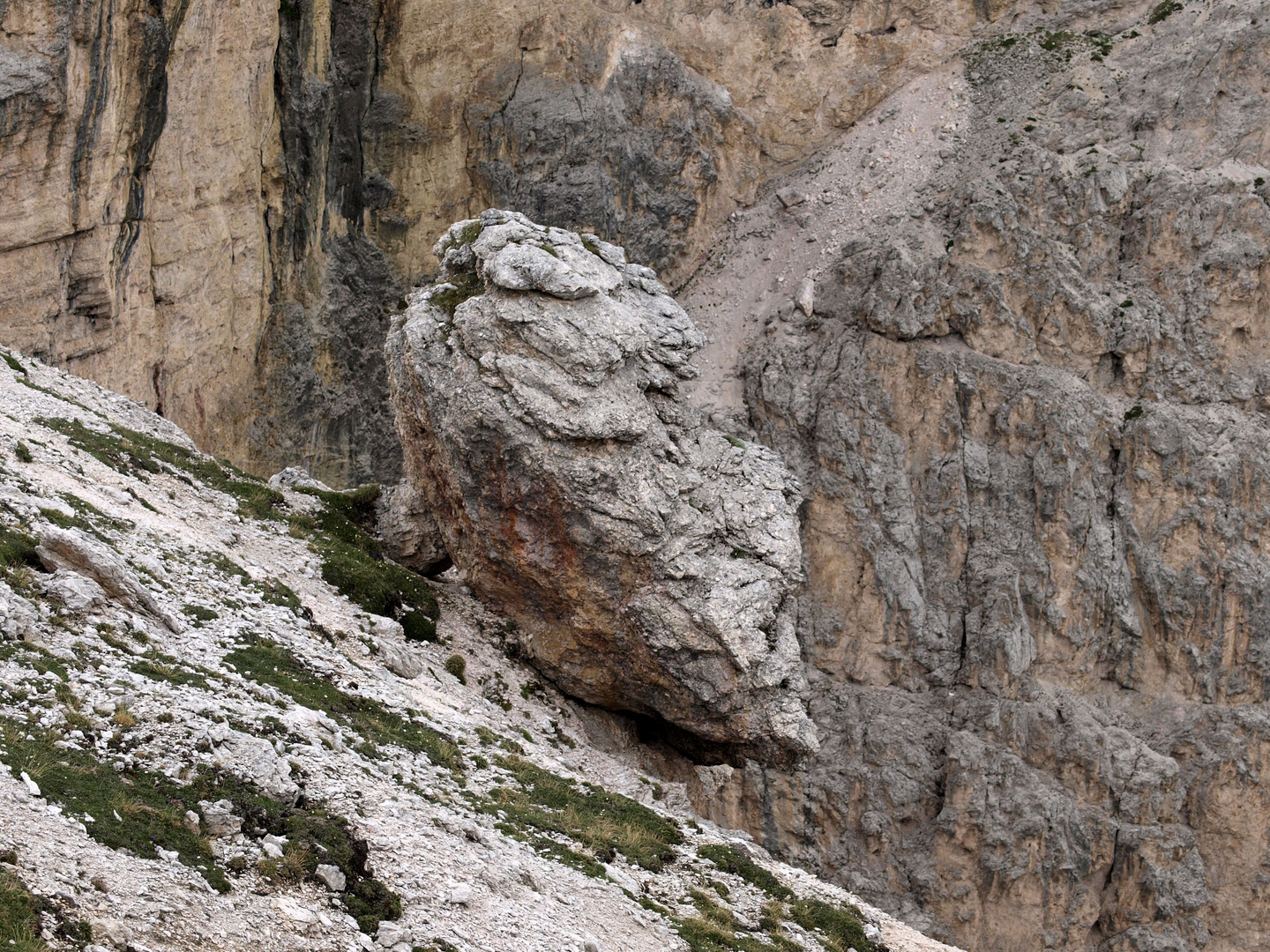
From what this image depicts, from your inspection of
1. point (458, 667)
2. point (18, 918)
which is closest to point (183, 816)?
point (18, 918)

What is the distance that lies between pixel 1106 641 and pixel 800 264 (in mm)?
23501

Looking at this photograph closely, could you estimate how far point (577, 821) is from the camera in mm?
22406

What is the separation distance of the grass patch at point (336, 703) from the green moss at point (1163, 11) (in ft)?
184

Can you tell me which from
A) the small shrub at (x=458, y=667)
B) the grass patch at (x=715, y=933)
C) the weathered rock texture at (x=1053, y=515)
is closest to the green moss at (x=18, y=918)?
the grass patch at (x=715, y=933)

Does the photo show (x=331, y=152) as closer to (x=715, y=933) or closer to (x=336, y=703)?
(x=336, y=703)

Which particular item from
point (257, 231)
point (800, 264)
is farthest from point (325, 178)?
point (800, 264)

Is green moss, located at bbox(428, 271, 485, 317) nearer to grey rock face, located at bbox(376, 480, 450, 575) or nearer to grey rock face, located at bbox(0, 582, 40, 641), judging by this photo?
grey rock face, located at bbox(376, 480, 450, 575)

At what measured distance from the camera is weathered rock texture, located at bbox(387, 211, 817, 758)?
99.3 ft

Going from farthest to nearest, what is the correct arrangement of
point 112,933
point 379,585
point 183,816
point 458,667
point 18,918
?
point 379,585
point 458,667
point 183,816
point 112,933
point 18,918

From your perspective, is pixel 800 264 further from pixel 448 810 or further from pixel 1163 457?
pixel 448 810

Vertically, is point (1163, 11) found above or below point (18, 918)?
above

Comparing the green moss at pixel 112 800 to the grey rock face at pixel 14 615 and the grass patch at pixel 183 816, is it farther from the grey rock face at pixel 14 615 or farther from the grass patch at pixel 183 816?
the grey rock face at pixel 14 615

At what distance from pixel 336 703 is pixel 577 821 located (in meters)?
4.86

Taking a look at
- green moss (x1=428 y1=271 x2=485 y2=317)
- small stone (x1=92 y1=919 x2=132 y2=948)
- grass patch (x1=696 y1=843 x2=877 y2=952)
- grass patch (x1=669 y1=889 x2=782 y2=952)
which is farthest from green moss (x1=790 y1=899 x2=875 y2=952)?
green moss (x1=428 y1=271 x2=485 y2=317)
